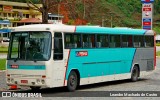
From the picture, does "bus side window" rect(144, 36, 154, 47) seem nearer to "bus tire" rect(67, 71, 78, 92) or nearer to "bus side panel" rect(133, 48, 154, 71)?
"bus side panel" rect(133, 48, 154, 71)

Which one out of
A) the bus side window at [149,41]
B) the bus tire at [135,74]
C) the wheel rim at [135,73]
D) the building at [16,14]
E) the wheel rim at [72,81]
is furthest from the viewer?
the building at [16,14]

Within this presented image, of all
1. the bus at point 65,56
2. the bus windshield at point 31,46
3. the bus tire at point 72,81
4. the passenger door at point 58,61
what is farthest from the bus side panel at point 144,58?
the bus windshield at point 31,46

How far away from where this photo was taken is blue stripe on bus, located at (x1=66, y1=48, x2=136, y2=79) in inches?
682

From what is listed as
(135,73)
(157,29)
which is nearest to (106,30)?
(135,73)

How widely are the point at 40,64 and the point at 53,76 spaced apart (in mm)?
659

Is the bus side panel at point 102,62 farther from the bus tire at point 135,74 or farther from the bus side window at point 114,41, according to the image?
the bus tire at point 135,74

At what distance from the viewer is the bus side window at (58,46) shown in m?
16.0

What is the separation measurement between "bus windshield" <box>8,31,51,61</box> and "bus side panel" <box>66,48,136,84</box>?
140 cm

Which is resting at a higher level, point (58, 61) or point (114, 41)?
point (114, 41)

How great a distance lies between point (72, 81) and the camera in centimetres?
1686

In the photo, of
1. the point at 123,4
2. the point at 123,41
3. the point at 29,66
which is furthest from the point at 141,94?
the point at 123,4

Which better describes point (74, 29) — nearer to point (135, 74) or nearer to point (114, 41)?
point (114, 41)

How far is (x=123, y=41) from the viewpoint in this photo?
21.0m

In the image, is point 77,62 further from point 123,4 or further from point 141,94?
point 123,4
